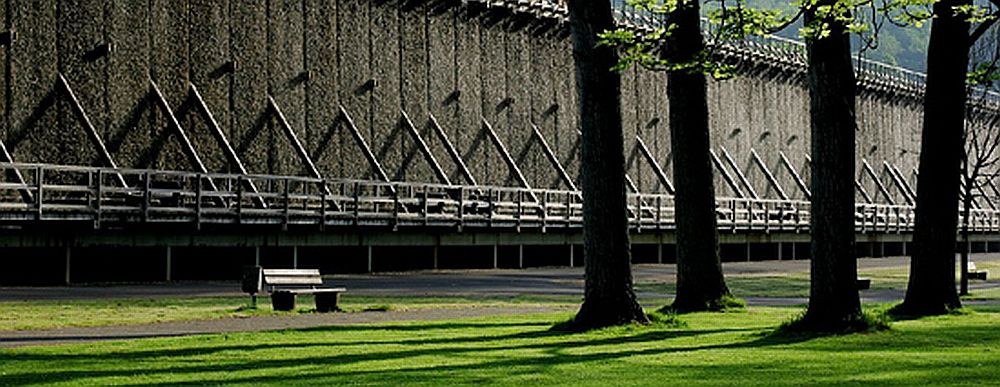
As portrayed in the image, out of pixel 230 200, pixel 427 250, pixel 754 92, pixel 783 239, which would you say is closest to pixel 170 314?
pixel 230 200

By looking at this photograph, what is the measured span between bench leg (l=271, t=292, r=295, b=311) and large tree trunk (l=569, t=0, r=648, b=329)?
516 cm

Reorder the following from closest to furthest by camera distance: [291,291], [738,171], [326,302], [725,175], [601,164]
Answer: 1. [601,164]
2. [291,291]
3. [326,302]
4. [725,175]
5. [738,171]

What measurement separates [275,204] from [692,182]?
2332 cm

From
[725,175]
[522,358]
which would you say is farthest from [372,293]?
[725,175]

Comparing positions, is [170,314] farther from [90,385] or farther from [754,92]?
[754,92]

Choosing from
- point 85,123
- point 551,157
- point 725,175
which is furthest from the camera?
point 725,175

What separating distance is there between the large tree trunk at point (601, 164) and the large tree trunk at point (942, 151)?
5692mm

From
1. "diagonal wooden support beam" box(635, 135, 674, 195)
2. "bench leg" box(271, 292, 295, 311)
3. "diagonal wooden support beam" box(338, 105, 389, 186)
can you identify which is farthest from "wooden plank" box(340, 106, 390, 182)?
"bench leg" box(271, 292, 295, 311)

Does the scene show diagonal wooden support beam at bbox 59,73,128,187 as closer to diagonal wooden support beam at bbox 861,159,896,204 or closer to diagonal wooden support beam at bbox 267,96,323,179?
diagonal wooden support beam at bbox 267,96,323,179

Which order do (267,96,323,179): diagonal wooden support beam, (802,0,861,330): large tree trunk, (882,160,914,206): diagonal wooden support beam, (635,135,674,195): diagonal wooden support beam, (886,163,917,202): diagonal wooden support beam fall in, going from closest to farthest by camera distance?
(802,0,861,330): large tree trunk → (267,96,323,179): diagonal wooden support beam → (635,135,674,195): diagonal wooden support beam → (882,160,914,206): diagonal wooden support beam → (886,163,917,202): diagonal wooden support beam

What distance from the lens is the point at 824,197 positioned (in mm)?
19734

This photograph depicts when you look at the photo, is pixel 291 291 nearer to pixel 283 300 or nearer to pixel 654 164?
pixel 283 300

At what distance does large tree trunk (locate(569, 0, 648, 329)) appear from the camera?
1995 cm

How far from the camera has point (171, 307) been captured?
2400cm
